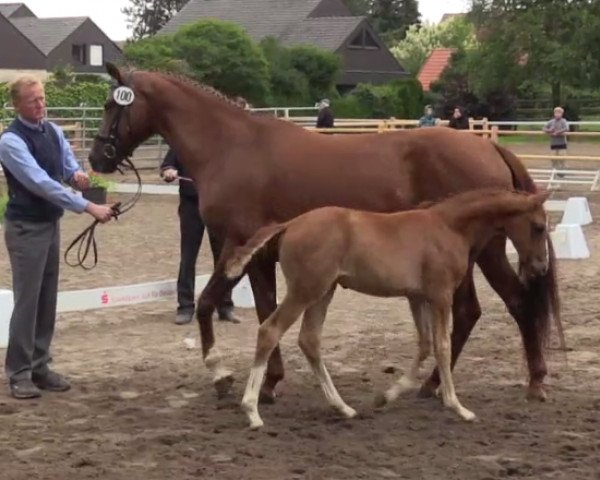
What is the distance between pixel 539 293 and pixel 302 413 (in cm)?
154

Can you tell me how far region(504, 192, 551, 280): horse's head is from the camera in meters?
5.64

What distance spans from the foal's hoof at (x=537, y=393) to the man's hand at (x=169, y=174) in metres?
3.51

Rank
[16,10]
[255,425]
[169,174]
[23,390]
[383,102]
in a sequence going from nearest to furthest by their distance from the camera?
[255,425]
[23,390]
[169,174]
[383,102]
[16,10]

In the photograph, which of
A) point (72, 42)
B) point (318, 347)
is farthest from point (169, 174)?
point (72, 42)

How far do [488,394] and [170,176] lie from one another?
334 centimetres

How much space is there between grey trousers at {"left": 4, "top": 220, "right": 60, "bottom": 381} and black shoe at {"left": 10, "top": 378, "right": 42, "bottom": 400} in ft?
0.10

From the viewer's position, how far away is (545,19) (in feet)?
131

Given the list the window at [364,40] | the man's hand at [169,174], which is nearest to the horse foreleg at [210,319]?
the man's hand at [169,174]

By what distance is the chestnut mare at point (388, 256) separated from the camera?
5.43m

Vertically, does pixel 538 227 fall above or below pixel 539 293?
above

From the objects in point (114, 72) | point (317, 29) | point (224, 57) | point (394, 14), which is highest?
point (394, 14)

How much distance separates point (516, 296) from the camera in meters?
6.28

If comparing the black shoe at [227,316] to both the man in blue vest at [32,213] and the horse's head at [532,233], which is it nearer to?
the man in blue vest at [32,213]

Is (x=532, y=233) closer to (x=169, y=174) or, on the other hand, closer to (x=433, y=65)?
(x=169, y=174)
